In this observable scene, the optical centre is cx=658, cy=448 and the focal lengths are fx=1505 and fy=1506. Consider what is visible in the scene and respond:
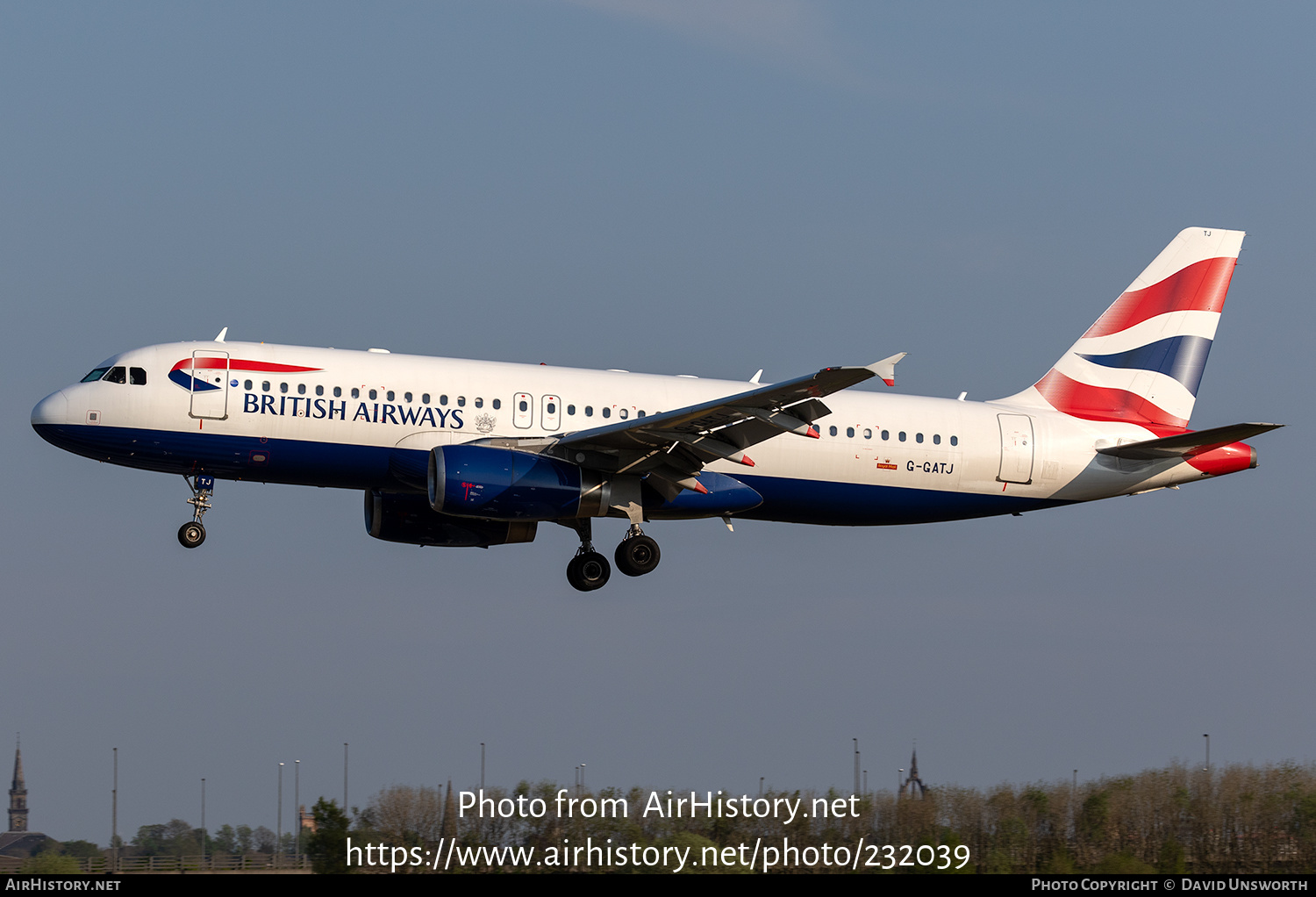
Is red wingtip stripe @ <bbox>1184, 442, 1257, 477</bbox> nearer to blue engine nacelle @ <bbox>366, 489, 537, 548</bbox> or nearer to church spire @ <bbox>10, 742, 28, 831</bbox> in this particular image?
blue engine nacelle @ <bbox>366, 489, 537, 548</bbox>

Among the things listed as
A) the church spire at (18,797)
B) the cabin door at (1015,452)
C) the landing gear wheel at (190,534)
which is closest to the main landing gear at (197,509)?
the landing gear wheel at (190,534)

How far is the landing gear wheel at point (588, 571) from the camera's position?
36594 mm

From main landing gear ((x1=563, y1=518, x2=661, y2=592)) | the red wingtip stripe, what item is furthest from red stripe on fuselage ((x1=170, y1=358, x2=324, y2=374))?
the red wingtip stripe

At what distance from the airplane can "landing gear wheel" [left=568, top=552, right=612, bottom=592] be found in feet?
0.16

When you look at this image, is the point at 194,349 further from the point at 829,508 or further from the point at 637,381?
the point at 829,508

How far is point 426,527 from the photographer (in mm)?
37844

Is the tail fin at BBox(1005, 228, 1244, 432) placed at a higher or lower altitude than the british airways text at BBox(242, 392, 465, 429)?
higher

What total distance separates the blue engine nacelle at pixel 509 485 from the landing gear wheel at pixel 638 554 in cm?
244

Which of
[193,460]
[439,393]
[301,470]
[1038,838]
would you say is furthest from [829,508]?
[1038,838]

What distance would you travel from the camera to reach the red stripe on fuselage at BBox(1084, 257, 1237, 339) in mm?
41156

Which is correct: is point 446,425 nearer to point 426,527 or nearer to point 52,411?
point 426,527

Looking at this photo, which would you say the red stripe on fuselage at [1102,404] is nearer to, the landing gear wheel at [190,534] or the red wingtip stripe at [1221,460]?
the red wingtip stripe at [1221,460]

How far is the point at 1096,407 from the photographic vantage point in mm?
39500

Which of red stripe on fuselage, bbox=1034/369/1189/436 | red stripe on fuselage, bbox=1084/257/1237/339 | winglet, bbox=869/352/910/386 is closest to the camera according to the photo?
winglet, bbox=869/352/910/386
